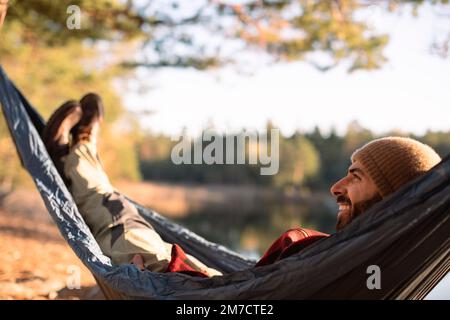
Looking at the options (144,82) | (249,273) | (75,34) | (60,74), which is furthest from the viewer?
(144,82)

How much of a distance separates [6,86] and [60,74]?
6363 mm

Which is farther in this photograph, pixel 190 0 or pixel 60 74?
pixel 60 74

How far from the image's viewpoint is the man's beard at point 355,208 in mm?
1371

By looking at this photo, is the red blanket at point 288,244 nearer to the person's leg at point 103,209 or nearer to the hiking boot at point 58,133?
the person's leg at point 103,209

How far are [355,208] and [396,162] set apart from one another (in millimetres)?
158

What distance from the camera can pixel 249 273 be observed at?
133 centimetres

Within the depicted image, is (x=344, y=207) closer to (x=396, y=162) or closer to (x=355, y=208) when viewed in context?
(x=355, y=208)

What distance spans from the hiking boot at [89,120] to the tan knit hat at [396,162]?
1307 mm

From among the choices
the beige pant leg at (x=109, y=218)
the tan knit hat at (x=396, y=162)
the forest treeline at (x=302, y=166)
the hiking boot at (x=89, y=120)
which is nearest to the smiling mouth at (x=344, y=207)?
the tan knit hat at (x=396, y=162)

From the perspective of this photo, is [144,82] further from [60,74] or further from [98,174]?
[98,174]

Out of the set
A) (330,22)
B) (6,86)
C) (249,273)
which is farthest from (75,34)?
(249,273)

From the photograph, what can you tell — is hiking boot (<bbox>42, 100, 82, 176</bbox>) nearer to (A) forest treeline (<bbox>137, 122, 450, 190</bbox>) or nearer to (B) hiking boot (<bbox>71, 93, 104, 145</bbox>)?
(B) hiking boot (<bbox>71, 93, 104, 145</bbox>)

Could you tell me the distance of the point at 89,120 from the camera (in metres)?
2.31

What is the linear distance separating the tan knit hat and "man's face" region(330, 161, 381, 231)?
0.02 metres
